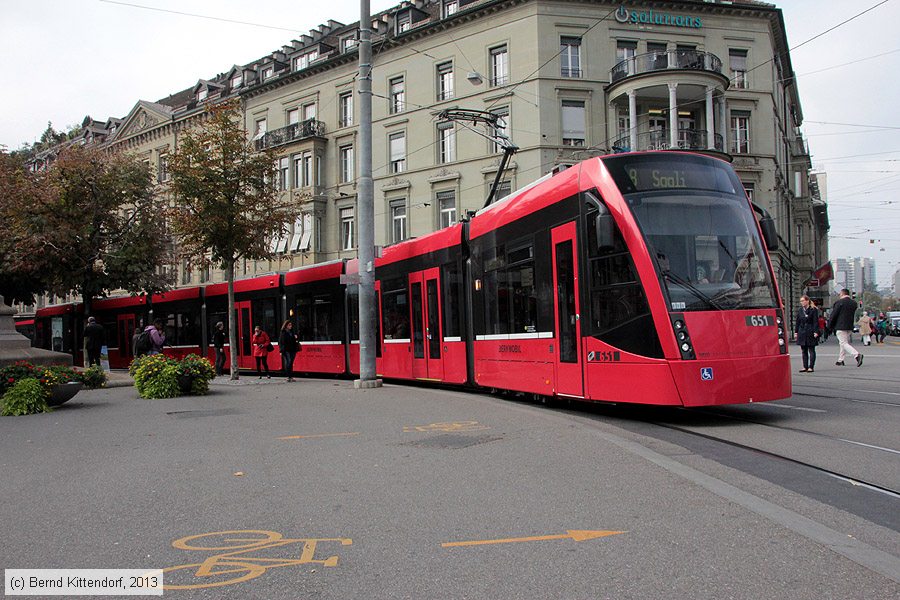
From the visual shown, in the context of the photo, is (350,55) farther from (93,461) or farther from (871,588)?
(871,588)

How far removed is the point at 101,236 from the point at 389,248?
1267cm

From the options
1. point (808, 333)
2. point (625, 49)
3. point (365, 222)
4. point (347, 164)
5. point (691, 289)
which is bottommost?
point (808, 333)

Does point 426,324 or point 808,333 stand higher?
point 426,324

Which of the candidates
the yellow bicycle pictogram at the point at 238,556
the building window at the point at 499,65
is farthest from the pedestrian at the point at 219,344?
the yellow bicycle pictogram at the point at 238,556

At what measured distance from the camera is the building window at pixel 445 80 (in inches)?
1405

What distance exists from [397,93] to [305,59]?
7889mm

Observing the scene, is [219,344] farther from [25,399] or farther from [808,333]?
[808,333]

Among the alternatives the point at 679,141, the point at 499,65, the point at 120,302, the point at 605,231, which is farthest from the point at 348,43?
the point at 605,231

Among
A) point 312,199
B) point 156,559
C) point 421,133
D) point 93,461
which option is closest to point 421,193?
point 421,133

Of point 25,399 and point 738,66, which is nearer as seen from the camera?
point 25,399

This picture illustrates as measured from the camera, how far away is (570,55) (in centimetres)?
3316

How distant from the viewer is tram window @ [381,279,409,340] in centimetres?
1602

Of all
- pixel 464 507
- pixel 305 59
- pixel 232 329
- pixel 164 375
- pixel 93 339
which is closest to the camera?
pixel 464 507

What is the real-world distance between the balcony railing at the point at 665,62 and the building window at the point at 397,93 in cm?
1062
